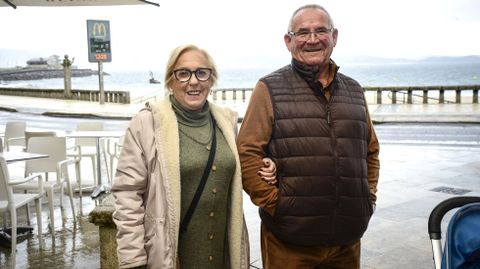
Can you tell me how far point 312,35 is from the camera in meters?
2.45

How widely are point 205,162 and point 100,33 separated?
75.8 feet

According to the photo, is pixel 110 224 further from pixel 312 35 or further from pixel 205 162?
pixel 312 35

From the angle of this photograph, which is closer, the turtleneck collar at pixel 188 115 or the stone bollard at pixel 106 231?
the turtleneck collar at pixel 188 115

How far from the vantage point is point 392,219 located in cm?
561

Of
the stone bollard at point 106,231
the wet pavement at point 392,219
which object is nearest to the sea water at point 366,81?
the wet pavement at point 392,219

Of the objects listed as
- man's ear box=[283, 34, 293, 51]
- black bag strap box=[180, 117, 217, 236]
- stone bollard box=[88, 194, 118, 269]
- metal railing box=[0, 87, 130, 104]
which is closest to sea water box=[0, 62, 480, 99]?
metal railing box=[0, 87, 130, 104]

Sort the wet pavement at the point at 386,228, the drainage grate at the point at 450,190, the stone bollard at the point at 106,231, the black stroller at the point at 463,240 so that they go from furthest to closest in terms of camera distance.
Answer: the drainage grate at the point at 450,190 < the wet pavement at the point at 386,228 < the stone bollard at the point at 106,231 < the black stroller at the point at 463,240

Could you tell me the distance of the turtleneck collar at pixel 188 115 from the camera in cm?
236

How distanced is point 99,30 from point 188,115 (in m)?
23.1

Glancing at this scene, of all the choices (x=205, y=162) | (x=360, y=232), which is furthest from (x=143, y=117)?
(x=360, y=232)

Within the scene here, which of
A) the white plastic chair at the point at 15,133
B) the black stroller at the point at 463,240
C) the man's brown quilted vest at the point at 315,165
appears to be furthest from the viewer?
the white plastic chair at the point at 15,133

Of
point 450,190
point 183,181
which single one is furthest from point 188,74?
point 450,190

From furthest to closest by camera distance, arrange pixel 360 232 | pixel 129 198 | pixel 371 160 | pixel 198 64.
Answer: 1. pixel 371 160
2. pixel 360 232
3. pixel 198 64
4. pixel 129 198

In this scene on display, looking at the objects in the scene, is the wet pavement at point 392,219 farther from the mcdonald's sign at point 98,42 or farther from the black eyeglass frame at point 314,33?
the mcdonald's sign at point 98,42
